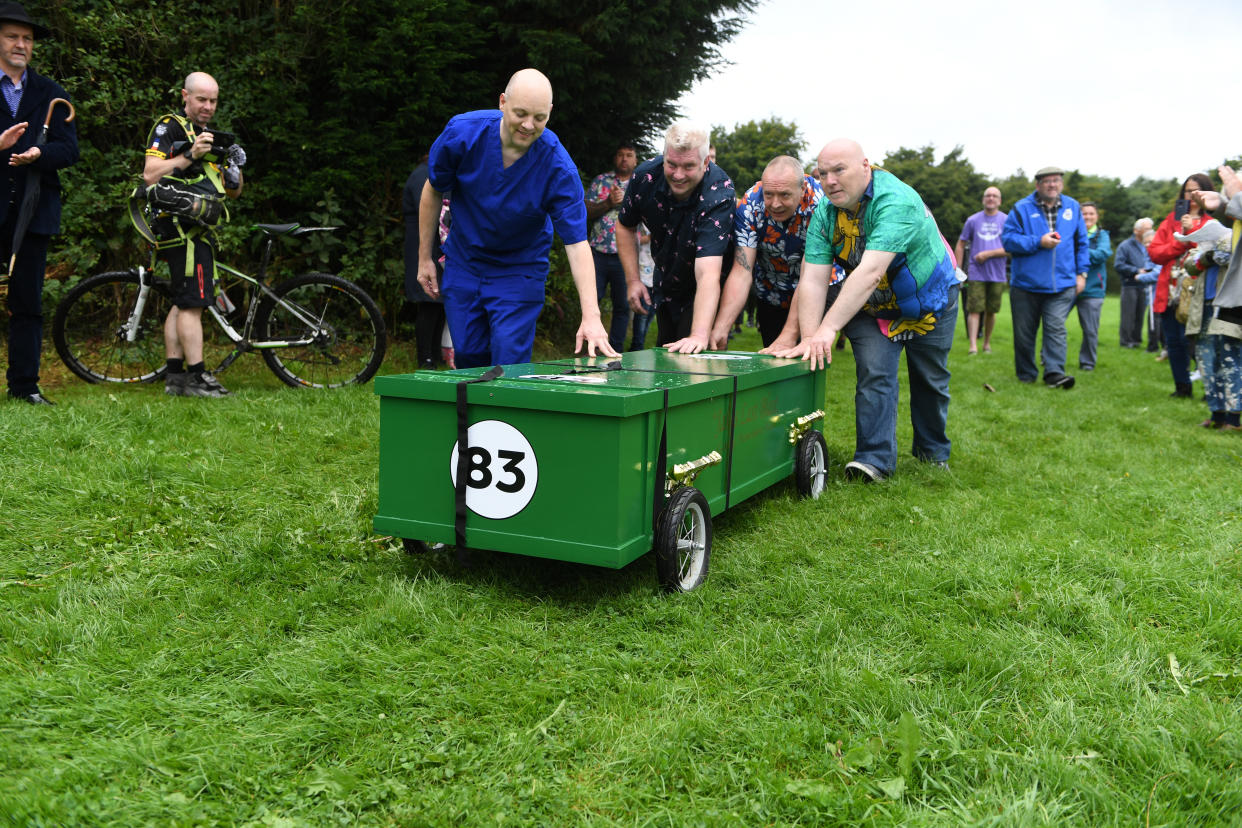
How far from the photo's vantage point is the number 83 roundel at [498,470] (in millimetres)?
2918

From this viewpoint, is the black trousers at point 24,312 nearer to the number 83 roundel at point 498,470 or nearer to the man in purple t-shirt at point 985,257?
the number 83 roundel at point 498,470

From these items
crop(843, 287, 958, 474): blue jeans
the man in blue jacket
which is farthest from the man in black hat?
the man in blue jacket

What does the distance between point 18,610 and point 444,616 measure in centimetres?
127

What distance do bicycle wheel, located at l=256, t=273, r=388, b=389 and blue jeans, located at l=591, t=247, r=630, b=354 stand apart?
7.95 feet

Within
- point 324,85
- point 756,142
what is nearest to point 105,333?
point 324,85

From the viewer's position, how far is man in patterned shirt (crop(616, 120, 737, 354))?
4743 millimetres

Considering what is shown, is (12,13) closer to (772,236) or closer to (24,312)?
(24,312)

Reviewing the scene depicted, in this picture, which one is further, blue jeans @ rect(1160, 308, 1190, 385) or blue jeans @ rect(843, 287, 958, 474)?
blue jeans @ rect(1160, 308, 1190, 385)

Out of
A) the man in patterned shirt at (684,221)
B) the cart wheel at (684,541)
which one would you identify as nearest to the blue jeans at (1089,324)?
the man in patterned shirt at (684,221)

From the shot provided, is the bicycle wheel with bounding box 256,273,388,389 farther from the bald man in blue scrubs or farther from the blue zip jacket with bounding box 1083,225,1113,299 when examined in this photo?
the blue zip jacket with bounding box 1083,225,1113,299

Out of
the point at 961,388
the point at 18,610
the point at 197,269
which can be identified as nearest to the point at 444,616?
the point at 18,610

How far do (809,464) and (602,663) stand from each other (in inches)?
84.2

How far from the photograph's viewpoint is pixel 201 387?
239 inches

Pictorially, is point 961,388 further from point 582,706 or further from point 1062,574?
point 582,706
